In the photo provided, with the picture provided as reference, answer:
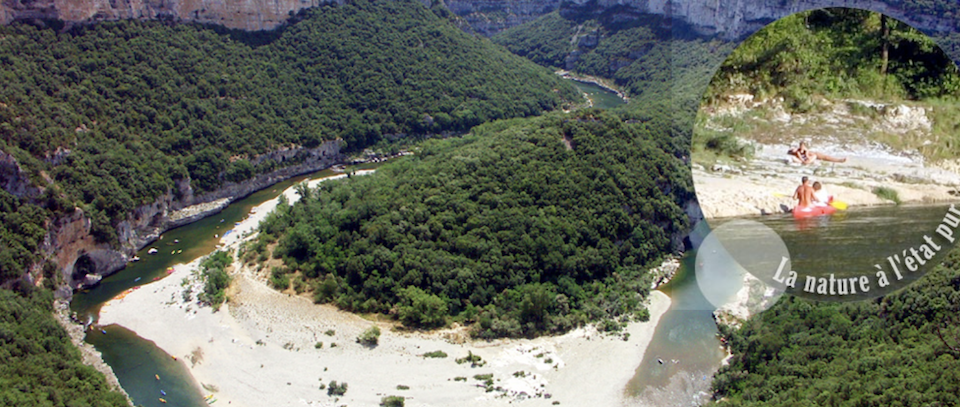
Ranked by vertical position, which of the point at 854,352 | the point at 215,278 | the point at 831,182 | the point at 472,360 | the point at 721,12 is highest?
the point at 831,182

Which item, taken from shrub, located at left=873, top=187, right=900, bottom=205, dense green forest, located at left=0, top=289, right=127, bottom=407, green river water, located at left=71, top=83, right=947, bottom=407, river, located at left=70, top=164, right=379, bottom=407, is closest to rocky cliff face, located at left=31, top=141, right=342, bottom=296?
river, located at left=70, top=164, right=379, bottom=407

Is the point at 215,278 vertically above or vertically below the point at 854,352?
below

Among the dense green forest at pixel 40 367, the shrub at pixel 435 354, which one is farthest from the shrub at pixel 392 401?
the dense green forest at pixel 40 367

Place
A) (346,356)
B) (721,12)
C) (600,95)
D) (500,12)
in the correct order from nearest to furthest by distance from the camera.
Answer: (346,356)
(721,12)
(600,95)
(500,12)

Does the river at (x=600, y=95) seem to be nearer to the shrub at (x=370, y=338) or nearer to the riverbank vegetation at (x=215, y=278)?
the riverbank vegetation at (x=215, y=278)

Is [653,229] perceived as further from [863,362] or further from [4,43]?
[4,43]

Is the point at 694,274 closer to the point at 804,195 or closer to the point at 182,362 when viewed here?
the point at 182,362

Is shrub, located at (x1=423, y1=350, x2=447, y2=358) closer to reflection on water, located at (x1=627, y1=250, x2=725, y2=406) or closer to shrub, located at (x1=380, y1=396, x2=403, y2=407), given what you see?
shrub, located at (x1=380, y1=396, x2=403, y2=407)

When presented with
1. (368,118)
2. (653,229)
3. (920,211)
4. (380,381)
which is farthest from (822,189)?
(368,118)

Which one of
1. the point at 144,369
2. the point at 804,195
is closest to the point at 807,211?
the point at 804,195
